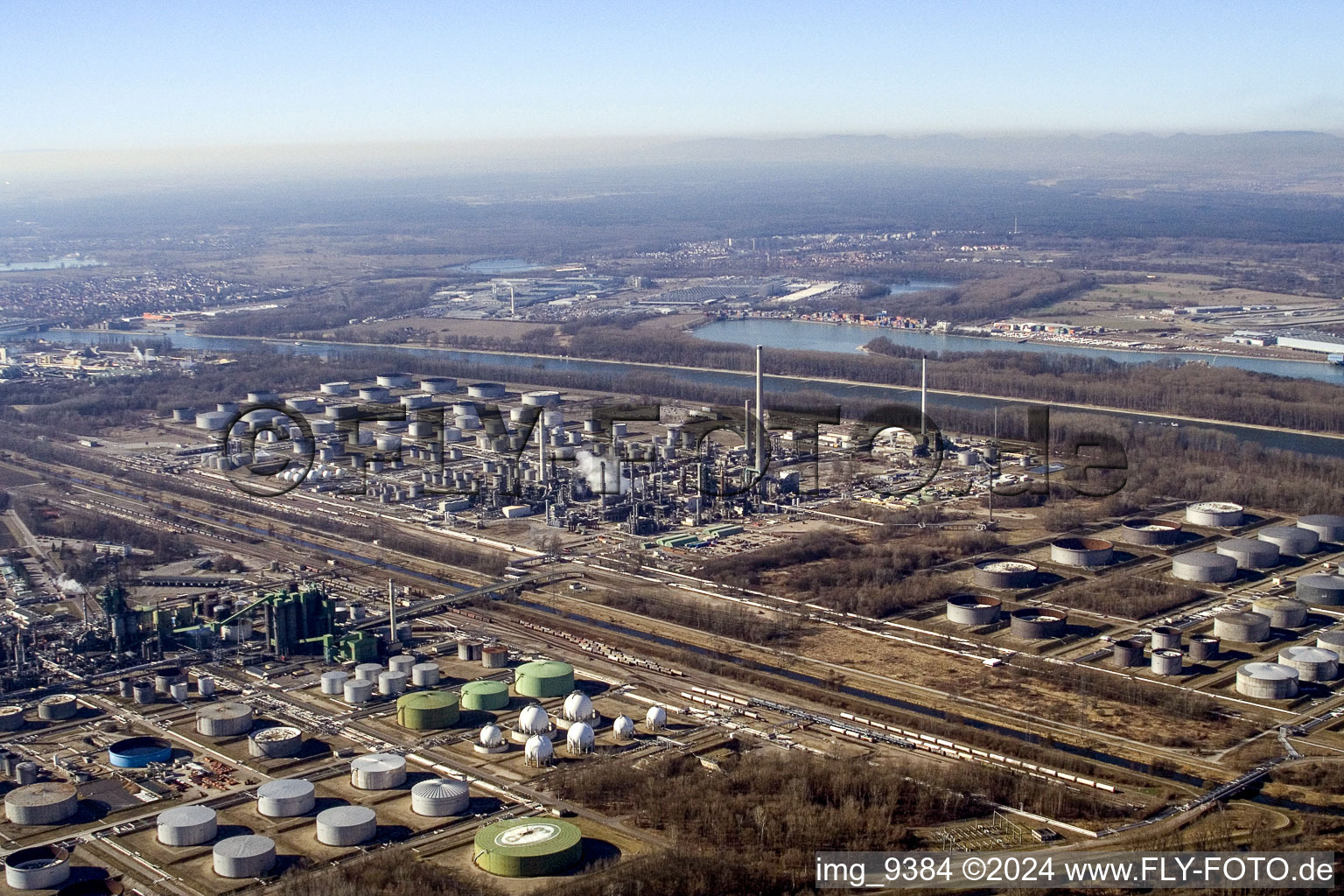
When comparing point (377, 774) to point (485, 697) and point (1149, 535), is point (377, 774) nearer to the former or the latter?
point (485, 697)

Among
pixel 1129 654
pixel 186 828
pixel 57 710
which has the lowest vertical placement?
pixel 1129 654

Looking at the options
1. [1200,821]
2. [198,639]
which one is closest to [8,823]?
[198,639]

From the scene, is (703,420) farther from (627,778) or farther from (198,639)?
(627,778)

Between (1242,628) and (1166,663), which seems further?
(1242,628)

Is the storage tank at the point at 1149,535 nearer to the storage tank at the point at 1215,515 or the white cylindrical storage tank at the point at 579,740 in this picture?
the storage tank at the point at 1215,515

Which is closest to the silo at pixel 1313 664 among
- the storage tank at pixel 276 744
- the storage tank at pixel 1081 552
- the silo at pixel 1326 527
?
the storage tank at pixel 1081 552

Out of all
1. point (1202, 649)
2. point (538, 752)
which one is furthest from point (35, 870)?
point (1202, 649)
